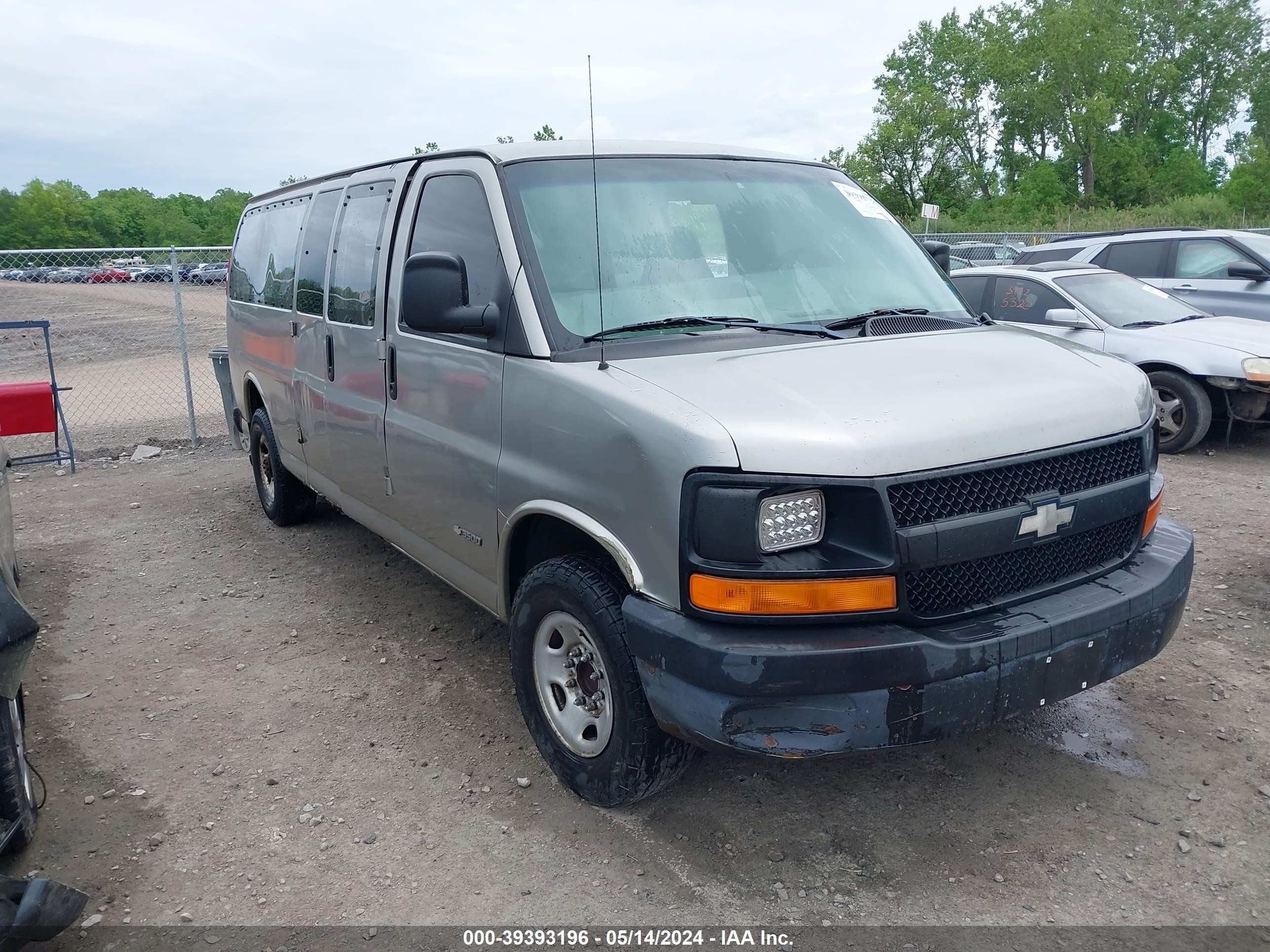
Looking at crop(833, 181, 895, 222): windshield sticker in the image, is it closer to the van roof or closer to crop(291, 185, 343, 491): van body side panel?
the van roof

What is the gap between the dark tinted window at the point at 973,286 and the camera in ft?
30.2

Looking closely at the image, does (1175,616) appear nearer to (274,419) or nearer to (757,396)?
(757,396)

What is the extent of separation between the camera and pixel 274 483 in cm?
661

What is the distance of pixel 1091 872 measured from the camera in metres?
2.91

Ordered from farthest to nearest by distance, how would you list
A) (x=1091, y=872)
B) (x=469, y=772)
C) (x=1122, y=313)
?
(x=1122, y=313), (x=469, y=772), (x=1091, y=872)

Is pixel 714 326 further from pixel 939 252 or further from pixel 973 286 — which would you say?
pixel 973 286

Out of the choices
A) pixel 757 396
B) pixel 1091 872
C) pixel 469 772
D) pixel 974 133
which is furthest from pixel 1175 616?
pixel 974 133

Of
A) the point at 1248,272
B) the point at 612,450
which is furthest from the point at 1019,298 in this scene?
the point at 612,450

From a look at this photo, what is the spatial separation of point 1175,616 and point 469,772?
2.51 meters

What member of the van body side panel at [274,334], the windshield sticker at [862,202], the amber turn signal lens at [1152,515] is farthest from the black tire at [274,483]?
the amber turn signal lens at [1152,515]

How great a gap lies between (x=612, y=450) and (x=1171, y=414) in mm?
7028

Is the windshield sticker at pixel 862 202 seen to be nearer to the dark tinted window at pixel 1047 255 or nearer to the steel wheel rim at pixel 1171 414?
the steel wheel rim at pixel 1171 414

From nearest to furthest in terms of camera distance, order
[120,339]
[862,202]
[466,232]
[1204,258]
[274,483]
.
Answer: [466,232] → [862,202] → [274,483] → [1204,258] → [120,339]

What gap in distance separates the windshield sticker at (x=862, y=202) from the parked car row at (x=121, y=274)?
935 centimetres
